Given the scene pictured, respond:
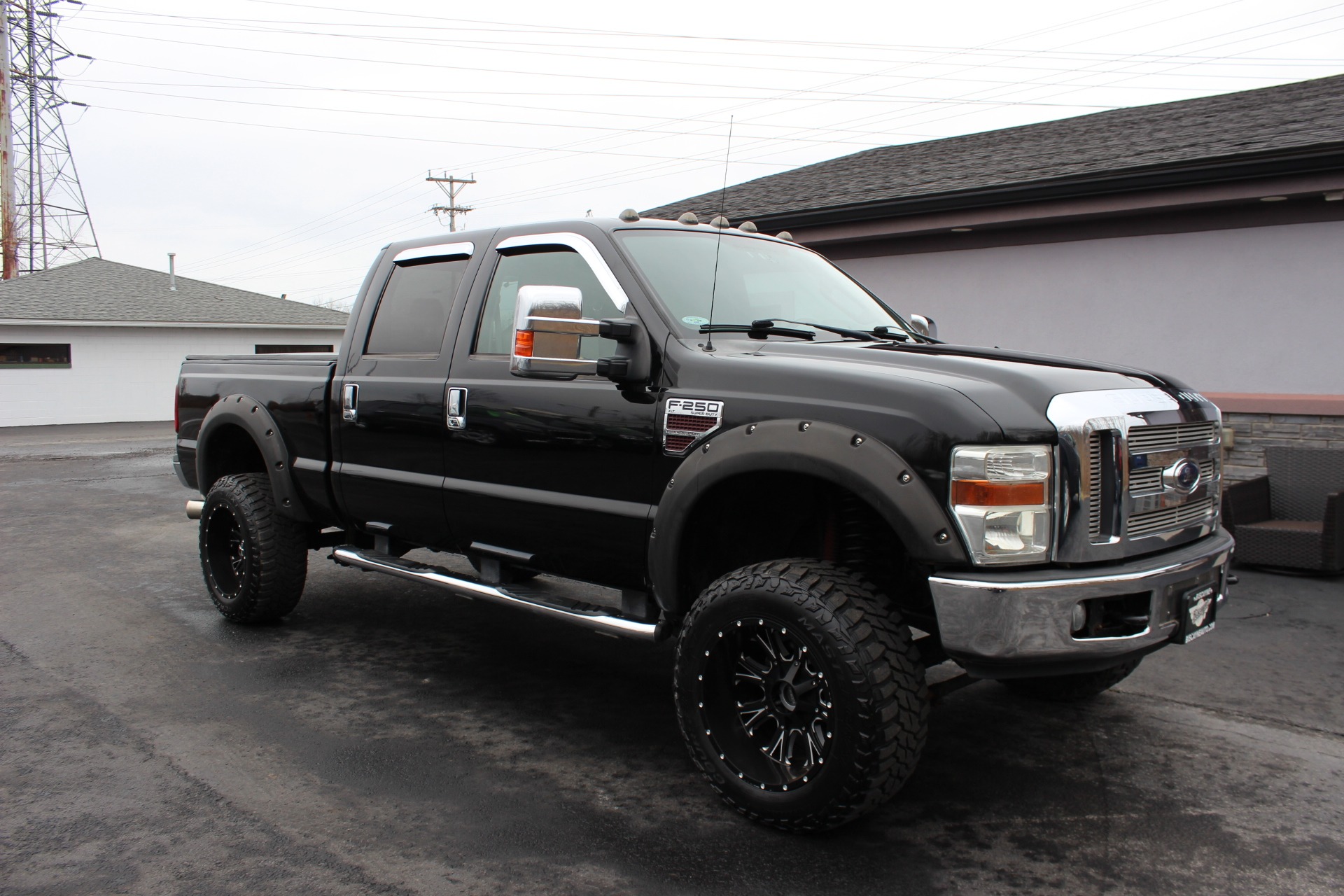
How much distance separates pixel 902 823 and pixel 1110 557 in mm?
1150

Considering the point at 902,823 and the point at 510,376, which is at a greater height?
the point at 510,376

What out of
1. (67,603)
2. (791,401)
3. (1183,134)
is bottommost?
(67,603)

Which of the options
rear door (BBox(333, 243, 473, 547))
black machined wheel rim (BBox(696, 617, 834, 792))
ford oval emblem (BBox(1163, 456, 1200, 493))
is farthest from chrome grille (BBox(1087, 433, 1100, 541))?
Answer: rear door (BBox(333, 243, 473, 547))

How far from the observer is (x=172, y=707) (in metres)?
4.50

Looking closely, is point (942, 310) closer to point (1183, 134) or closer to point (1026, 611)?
point (1183, 134)

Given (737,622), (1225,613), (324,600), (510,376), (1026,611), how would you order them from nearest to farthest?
(1026,611)
(737,622)
(510,376)
(1225,613)
(324,600)

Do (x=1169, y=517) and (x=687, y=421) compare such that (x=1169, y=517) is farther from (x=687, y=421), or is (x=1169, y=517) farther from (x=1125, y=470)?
(x=687, y=421)

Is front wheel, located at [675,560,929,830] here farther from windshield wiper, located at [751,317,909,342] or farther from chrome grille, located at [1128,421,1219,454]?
windshield wiper, located at [751,317,909,342]

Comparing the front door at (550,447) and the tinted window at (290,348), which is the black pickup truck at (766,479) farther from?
the tinted window at (290,348)

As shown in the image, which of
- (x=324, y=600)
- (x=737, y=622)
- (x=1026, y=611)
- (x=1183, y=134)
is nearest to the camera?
(x=1026, y=611)

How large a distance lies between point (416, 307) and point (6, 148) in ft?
122

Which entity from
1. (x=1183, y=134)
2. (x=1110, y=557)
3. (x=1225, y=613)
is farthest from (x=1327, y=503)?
(x=1110, y=557)

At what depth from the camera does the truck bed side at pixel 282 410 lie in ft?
17.4

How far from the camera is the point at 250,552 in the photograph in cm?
556
